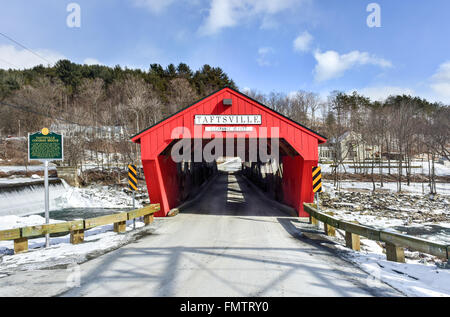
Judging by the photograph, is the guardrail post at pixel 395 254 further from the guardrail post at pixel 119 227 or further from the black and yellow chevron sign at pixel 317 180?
the guardrail post at pixel 119 227

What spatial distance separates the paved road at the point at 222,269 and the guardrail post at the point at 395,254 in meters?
1.15

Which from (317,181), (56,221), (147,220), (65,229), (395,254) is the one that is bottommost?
(56,221)

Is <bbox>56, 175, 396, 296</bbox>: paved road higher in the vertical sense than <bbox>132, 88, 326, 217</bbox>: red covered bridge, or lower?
lower

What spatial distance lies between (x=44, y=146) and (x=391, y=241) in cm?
936

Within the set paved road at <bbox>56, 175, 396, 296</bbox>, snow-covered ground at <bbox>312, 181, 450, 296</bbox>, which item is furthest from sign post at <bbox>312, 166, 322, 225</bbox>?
paved road at <bbox>56, 175, 396, 296</bbox>

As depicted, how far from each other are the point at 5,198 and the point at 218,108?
1557cm

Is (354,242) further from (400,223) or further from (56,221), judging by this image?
(56,221)

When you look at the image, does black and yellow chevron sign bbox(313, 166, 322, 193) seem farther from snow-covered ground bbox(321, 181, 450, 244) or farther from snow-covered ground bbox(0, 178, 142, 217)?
snow-covered ground bbox(0, 178, 142, 217)

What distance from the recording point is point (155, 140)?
11.7 m

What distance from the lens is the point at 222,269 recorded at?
5.05 metres

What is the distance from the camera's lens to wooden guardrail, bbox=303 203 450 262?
4.73 m

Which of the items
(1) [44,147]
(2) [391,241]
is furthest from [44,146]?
(2) [391,241]

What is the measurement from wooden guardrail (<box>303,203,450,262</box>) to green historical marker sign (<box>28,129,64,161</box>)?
8.35 metres
